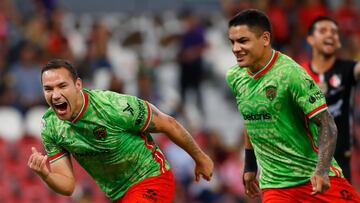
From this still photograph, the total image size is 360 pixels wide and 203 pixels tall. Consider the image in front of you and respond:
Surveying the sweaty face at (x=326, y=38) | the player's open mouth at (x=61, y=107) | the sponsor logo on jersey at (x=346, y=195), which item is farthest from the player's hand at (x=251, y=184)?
the sweaty face at (x=326, y=38)

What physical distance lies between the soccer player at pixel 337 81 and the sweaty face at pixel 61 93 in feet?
9.16

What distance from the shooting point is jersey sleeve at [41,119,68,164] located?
29.4 feet

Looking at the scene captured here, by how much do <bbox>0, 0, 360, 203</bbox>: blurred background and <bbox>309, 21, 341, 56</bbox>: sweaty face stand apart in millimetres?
5653

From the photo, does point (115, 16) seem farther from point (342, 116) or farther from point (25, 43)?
point (342, 116)

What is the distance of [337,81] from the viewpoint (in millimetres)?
10305

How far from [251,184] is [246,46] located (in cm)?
138

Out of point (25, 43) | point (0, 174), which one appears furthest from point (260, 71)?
point (25, 43)

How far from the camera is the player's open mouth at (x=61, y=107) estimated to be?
866 centimetres

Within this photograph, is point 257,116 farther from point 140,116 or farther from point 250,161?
point 140,116

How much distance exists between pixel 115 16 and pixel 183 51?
2.30 meters

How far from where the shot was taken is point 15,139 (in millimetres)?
16797

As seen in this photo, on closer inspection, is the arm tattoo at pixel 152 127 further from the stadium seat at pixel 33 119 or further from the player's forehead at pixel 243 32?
the stadium seat at pixel 33 119

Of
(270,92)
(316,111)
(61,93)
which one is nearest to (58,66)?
(61,93)

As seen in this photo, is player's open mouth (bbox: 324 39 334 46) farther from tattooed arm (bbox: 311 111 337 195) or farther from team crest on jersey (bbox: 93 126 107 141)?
team crest on jersey (bbox: 93 126 107 141)
